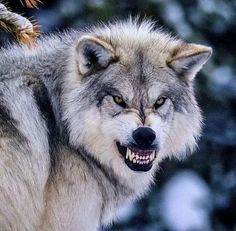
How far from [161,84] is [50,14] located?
8.25m

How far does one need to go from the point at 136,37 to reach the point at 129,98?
2.30 ft

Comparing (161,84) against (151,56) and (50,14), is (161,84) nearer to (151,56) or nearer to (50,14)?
(151,56)

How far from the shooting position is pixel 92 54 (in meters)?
7.18

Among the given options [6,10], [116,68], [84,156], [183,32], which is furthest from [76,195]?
[183,32]

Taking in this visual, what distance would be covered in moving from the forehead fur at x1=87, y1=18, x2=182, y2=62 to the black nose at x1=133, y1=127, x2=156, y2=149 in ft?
2.51

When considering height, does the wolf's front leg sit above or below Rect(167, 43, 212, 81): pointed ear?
below

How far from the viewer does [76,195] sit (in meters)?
7.12

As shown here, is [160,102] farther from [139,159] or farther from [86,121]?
[86,121]

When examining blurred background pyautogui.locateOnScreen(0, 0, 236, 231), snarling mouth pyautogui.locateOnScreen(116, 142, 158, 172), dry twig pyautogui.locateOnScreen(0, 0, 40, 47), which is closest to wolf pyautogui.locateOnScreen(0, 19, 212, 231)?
snarling mouth pyautogui.locateOnScreen(116, 142, 158, 172)

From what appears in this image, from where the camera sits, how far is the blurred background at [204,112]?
49.0ft

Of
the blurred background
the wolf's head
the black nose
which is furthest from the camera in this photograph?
the blurred background

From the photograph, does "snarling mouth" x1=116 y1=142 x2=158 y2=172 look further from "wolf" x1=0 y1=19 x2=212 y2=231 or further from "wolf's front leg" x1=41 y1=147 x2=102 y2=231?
"wolf's front leg" x1=41 y1=147 x2=102 y2=231

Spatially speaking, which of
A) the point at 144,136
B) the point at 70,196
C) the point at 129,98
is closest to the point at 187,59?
the point at 129,98

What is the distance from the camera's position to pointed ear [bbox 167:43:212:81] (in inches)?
291
